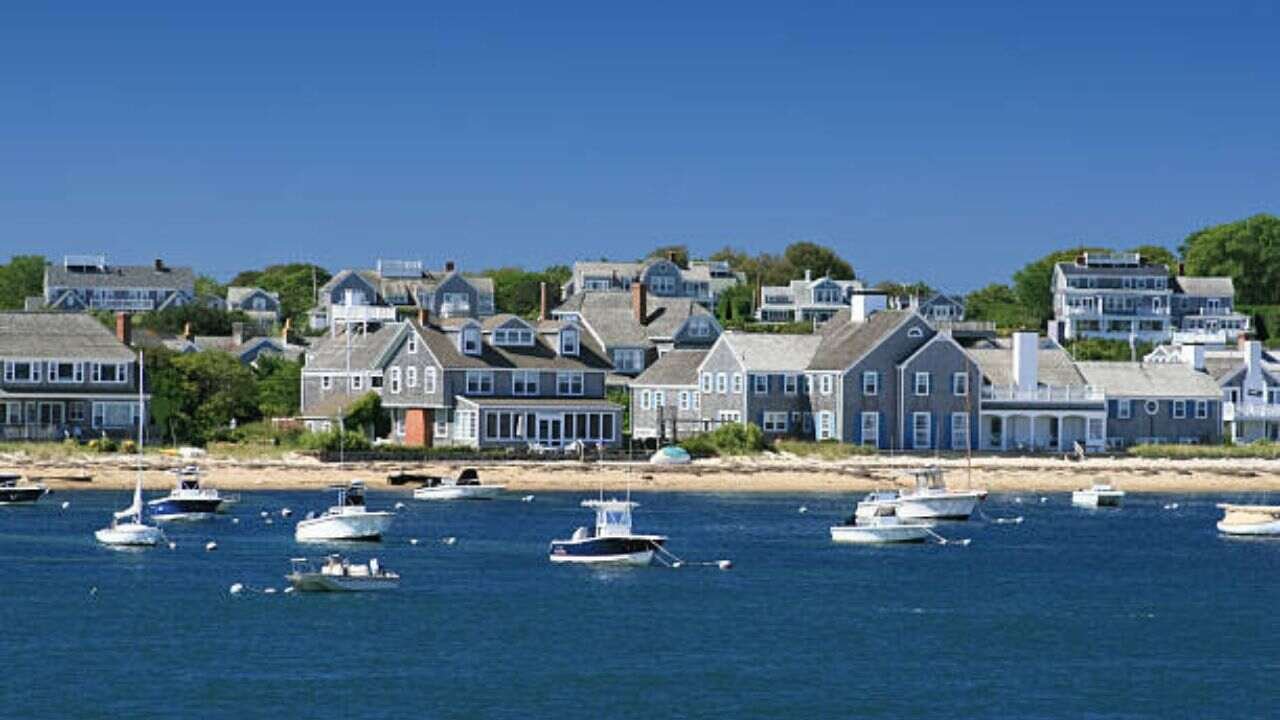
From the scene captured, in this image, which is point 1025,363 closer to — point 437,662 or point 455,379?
point 455,379

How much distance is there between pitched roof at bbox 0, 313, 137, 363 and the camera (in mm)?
106938

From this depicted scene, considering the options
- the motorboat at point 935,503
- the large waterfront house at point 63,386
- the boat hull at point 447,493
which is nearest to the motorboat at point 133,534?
the boat hull at point 447,493

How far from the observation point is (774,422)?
381 ft

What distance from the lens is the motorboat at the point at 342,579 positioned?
2480 inches

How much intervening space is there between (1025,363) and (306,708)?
2972 inches

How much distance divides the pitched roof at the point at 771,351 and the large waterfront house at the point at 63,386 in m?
28.1

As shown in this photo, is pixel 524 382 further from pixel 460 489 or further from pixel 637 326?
pixel 637 326

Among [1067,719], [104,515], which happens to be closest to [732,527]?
[104,515]

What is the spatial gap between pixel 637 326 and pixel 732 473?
29555mm

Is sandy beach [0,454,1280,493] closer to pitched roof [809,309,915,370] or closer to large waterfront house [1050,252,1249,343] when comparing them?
pitched roof [809,309,915,370]

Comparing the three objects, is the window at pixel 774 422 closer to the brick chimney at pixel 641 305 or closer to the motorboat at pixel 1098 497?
the motorboat at pixel 1098 497

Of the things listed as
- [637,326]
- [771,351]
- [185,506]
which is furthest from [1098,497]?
[637,326]

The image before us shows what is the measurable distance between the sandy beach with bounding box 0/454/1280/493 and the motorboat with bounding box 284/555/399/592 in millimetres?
31673

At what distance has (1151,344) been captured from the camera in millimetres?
169875
